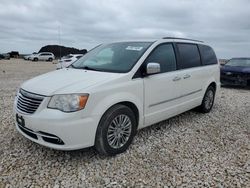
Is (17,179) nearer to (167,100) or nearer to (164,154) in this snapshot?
(164,154)

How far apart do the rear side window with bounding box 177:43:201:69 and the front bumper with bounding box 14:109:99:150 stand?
2.36 meters

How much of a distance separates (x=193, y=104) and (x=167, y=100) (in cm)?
117

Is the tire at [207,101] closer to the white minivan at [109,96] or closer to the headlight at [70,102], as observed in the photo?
the white minivan at [109,96]

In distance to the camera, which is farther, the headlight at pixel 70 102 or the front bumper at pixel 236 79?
the front bumper at pixel 236 79

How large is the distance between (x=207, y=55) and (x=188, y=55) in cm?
107

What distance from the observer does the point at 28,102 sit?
3.33m

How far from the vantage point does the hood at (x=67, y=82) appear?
319 cm

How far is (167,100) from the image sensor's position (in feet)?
14.2

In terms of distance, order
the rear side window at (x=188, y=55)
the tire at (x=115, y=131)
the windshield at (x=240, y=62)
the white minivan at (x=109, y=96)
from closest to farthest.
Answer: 1. the white minivan at (x=109, y=96)
2. the tire at (x=115, y=131)
3. the rear side window at (x=188, y=55)
4. the windshield at (x=240, y=62)

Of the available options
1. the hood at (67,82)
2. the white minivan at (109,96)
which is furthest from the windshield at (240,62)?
the hood at (67,82)

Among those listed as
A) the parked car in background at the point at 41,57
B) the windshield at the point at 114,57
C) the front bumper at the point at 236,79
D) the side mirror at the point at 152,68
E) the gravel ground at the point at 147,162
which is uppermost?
the parked car in background at the point at 41,57

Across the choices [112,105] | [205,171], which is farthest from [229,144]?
[112,105]

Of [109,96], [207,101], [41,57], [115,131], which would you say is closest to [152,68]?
[109,96]

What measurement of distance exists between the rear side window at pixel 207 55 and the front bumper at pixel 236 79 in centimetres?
481
